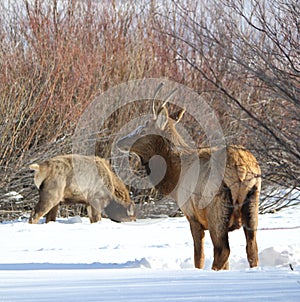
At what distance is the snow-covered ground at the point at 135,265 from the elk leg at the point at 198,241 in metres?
0.13

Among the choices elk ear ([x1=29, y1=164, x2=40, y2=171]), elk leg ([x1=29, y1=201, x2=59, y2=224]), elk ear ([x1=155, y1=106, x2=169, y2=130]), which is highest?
elk ear ([x1=155, y1=106, x2=169, y2=130])

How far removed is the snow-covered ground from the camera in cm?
336

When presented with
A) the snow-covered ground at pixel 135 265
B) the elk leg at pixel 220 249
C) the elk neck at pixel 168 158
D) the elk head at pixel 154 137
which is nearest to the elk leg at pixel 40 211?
the snow-covered ground at pixel 135 265

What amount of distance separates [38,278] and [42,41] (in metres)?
8.58

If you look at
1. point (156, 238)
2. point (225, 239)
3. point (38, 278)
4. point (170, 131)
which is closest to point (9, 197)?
point (156, 238)

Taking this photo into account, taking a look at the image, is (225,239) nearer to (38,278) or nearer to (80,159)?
(38,278)

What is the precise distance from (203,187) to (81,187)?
20.1 feet

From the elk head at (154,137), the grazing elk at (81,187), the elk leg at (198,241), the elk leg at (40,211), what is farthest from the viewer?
the grazing elk at (81,187)

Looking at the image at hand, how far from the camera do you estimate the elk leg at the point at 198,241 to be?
6023 mm

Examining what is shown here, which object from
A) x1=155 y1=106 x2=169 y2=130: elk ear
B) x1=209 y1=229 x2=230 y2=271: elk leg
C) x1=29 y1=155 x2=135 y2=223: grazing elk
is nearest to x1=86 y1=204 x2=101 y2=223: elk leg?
x1=29 y1=155 x2=135 y2=223: grazing elk

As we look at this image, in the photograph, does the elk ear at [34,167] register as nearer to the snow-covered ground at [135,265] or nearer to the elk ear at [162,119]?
the snow-covered ground at [135,265]

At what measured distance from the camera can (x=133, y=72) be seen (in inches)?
507

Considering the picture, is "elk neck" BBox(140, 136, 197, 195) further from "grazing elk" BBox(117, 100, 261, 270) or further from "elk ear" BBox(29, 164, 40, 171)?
"elk ear" BBox(29, 164, 40, 171)

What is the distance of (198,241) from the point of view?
6039mm
